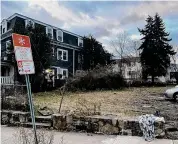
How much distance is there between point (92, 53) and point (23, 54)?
33228mm

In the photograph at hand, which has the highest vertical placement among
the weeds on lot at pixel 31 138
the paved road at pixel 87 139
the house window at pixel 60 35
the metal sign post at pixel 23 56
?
the house window at pixel 60 35

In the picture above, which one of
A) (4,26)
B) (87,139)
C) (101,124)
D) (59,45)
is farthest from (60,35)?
(87,139)

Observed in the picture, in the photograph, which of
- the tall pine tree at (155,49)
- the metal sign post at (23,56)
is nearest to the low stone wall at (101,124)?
the metal sign post at (23,56)

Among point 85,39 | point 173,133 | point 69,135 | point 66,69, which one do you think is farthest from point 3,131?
point 85,39

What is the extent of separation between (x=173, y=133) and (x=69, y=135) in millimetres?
2941

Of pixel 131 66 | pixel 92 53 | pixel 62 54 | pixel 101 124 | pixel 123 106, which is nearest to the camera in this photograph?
pixel 101 124

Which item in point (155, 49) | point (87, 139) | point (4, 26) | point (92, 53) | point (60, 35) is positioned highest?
point (4, 26)

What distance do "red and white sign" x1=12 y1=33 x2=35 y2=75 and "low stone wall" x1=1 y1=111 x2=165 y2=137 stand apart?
9.53ft

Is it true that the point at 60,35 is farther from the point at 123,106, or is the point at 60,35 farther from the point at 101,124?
the point at 101,124

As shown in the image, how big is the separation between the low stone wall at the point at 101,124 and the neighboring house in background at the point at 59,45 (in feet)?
71.4

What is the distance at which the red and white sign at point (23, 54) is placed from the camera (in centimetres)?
661

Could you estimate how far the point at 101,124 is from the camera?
877 cm

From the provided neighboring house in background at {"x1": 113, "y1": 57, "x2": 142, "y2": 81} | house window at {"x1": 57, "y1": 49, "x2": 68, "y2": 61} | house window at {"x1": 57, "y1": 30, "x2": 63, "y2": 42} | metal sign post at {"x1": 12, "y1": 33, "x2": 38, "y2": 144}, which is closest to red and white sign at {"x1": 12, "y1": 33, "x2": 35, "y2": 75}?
metal sign post at {"x1": 12, "y1": 33, "x2": 38, "y2": 144}

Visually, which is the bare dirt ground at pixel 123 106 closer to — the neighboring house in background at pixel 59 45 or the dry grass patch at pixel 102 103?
the dry grass patch at pixel 102 103
